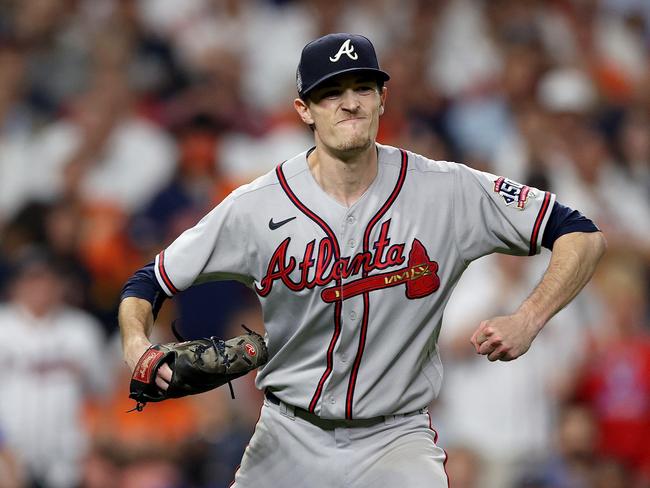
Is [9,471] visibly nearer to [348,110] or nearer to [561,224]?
[348,110]

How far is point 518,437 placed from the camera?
6.68 metres

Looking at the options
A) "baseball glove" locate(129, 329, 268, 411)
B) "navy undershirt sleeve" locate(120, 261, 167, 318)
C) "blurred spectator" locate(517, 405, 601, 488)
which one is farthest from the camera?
"blurred spectator" locate(517, 405, 601, 488)

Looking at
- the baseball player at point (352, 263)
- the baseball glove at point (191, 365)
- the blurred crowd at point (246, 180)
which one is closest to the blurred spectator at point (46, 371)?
the blurred crowd at point (246, 180)

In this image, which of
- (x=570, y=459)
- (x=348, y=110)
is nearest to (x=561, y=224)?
(x=348, y=110)

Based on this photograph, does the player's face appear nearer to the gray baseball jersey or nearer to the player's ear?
the player's ear

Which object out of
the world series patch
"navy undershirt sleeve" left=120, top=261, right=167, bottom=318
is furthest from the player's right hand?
the world series patch

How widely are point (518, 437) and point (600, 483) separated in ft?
1.67

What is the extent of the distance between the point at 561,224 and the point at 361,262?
2.15ft

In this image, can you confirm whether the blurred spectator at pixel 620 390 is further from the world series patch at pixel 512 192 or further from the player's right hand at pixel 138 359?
the player's right hand at pixel 138 359

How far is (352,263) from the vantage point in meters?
3.99

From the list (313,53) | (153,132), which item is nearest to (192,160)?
(153,132)

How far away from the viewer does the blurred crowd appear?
6.69 meters

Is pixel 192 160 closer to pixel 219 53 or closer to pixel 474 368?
pixel 219 53

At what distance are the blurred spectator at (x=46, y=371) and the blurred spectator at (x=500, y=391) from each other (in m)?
1.95
